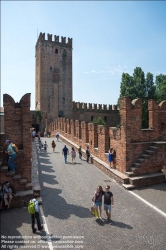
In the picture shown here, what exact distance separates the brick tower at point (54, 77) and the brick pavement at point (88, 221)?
38.1 m

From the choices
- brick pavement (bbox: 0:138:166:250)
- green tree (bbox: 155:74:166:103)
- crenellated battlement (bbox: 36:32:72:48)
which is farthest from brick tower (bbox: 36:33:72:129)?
brick pavement (bbox: 0:138:166:250)

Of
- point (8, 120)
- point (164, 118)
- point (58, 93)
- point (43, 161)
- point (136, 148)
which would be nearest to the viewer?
point (8, 120)

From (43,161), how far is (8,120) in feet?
23.5

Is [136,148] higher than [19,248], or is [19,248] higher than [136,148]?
[136,148]

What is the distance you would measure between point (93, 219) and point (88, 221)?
24 centimetres

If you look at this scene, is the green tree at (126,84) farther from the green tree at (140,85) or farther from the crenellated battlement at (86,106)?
the crenellated battlement at (86,106)

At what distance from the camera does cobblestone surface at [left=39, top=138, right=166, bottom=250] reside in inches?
235

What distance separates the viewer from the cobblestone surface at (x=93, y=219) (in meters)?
5.97

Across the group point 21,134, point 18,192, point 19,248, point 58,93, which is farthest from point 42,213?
point 58,93

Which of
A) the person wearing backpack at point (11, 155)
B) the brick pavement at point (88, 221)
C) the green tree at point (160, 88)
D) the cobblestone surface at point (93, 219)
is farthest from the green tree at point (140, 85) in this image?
the person wearing backpack at point (11, 155)

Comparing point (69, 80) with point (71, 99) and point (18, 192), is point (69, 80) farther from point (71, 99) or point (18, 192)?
point (18, 192)

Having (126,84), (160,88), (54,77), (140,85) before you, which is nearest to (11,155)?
(126,84)

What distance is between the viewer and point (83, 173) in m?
12.7

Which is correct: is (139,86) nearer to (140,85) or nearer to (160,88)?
(140,85)
